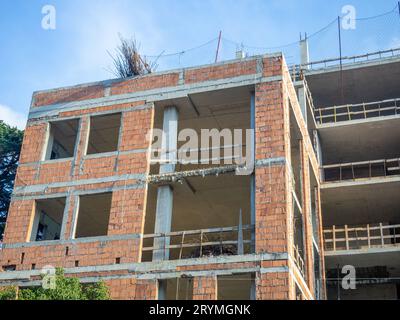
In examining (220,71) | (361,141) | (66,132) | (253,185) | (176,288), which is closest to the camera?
(253,185)

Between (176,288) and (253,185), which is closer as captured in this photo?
(253,185)

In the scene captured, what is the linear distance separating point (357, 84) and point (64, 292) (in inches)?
708

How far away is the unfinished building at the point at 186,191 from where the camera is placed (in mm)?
16703

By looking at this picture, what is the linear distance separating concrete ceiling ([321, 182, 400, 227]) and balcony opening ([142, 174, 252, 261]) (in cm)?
400

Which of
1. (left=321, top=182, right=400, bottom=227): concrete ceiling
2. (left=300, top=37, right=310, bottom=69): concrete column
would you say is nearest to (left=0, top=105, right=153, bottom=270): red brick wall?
(left=321, top=182, right=400, bottom=227): concrete ceiling

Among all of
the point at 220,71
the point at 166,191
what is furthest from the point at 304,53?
the point at 166,191

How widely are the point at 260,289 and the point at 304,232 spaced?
4.83 meters

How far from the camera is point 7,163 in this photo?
30.5m

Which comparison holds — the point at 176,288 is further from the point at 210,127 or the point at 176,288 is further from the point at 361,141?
the point at 361,141

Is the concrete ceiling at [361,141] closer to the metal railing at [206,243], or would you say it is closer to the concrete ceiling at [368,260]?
the concrete ceiling at [368,260]

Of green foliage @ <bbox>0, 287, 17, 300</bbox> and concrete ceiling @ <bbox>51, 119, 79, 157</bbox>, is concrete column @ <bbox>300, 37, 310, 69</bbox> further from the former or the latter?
green foliage @ <bbox>0, 287, 17, 300</bbox>

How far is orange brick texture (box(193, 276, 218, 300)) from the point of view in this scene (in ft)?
52.8

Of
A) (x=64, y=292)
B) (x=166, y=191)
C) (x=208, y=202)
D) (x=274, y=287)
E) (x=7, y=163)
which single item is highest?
(x=7, y=163)

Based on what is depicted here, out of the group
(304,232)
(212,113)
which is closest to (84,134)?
(212,113)
